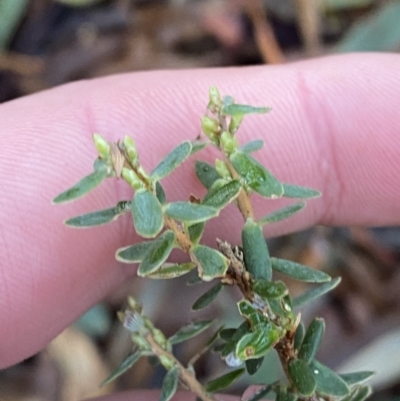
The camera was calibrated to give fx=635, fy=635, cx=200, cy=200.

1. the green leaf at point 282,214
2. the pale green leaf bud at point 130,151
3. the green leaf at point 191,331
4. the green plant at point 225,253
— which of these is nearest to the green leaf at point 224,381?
the green plant at point 225,253

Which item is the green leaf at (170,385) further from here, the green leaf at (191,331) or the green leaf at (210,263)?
the green leaf at (210,263)

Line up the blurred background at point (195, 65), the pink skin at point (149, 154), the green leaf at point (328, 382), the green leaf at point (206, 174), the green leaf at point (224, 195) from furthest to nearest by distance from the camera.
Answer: the blurred background at point (195, 65)
the pink skin at point (149, 154)
the green leaf at point (206, 174)
the green leaf at point (328, 382)
the green leaf at point (224, 195)

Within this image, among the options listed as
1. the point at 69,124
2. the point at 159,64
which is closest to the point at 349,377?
the point at 69,124

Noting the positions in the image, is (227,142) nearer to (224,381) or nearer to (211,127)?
(211,127)

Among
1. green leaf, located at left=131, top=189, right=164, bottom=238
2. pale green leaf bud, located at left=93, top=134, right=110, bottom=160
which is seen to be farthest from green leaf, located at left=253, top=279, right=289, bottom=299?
pale green leaf bud, located at left=93, top=134, right=110, bottom=160

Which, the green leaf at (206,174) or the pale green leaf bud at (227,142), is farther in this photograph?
the green leaf at (206,174)

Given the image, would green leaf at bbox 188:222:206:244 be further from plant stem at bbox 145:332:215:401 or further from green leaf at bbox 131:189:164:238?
plant stem at bbox 145:332:215:401
